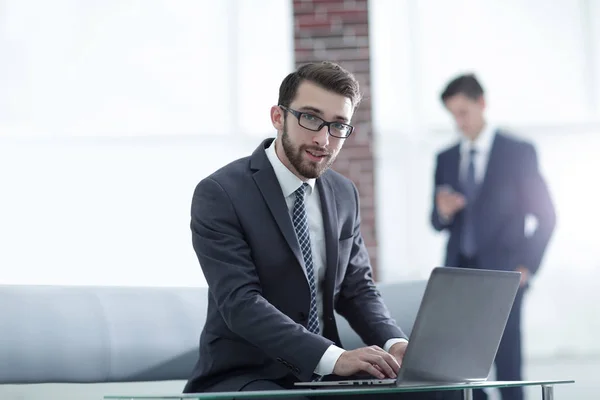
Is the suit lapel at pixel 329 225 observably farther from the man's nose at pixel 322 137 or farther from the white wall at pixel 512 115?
the white wall at pixel 512 115

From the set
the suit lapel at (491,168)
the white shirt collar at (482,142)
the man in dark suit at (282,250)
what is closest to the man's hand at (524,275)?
the suit lapel at (491,168)

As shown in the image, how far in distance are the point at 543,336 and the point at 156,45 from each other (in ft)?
9.49

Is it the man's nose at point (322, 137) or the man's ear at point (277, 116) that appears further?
the man's ear at point (277, 116)

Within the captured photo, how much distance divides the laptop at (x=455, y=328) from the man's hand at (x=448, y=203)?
2551 millimetres

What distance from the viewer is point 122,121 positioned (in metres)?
5.38

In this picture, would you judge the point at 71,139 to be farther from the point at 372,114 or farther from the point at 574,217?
the point at 574,217

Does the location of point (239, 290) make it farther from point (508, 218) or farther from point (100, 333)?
point (508, 218)

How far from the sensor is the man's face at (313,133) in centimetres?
248

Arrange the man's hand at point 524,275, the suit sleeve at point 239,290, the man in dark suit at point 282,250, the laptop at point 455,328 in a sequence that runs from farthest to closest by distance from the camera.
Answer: the man's hand at point 524,275 → the man in dark suit at point 282,250 → the suit sleeve at point 239,290 → the laptop at point 455,328

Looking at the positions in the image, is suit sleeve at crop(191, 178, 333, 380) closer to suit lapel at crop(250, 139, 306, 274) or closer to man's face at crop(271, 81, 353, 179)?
suit lapel at crop(250, 139, 306, 274)

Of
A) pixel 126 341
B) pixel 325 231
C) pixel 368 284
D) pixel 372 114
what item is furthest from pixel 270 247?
pixel 372 114

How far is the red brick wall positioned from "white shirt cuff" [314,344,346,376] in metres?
3.13

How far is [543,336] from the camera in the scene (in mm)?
5355

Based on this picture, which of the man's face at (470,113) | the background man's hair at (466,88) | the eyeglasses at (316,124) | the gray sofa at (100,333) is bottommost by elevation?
the gray sofa at (100,333)
